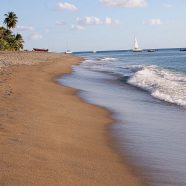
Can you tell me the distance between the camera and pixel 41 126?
872 cm

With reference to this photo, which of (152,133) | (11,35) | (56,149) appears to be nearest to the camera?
(56,149)

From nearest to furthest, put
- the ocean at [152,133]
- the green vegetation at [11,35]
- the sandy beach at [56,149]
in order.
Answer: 1. the sandy beach at [56,149]
2. the ocean at [152,133]
3. the green vegetation at [11,35]

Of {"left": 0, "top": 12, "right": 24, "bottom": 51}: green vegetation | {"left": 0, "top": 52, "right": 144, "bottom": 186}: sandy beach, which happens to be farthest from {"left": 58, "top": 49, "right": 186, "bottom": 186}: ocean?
{"left": 0, "top": 12, "right": 24, "bottom": 51}: green vegetation

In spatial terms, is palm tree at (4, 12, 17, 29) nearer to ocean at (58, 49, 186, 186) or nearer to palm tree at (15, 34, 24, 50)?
palm tree at (15, 34, 24, 50)

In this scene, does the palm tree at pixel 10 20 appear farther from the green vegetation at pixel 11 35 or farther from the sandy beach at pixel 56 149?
the sandy beach at pixel 56 149

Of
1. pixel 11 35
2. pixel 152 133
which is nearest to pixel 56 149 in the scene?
pixel 152 133

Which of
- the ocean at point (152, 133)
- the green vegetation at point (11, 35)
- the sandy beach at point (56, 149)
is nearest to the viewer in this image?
the sandy beach at point (56, 149)

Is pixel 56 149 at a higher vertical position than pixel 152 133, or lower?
higher

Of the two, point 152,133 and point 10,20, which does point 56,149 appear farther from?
point 10,20

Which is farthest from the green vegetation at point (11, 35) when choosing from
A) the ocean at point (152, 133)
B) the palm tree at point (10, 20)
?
the ocean at point (152, 133)

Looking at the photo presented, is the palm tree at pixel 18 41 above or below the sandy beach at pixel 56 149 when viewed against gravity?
above

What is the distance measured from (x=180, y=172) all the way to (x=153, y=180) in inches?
23.8

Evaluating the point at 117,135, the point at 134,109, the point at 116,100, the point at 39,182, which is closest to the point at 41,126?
the point at 117,135

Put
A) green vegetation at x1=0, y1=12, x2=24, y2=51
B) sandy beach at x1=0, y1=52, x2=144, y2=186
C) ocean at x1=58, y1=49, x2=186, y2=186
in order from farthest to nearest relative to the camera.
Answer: green vegetation at x1=0, y1=12, x2=24, y2=51, ocean at x1=58, y1=49, x2=186, y2=186, sandy beach at x1=0, y1=52, x2=144, y2=186
